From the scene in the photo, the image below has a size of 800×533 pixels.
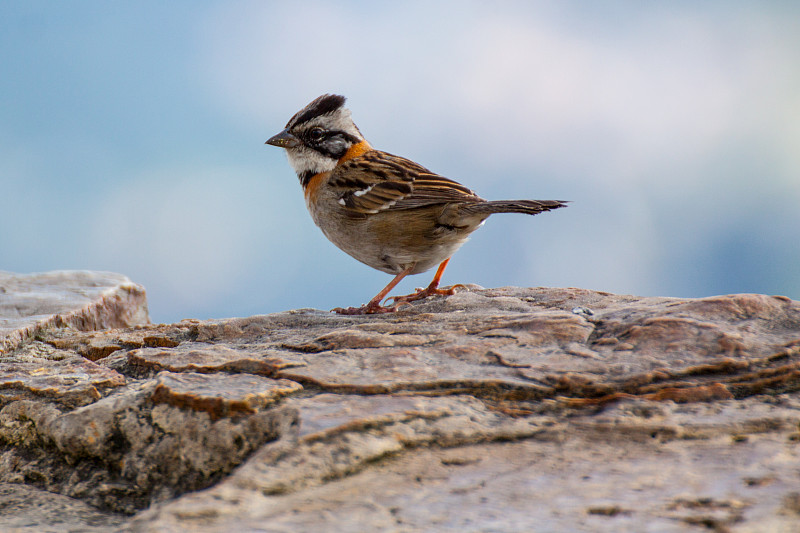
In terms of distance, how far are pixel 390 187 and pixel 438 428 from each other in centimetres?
336

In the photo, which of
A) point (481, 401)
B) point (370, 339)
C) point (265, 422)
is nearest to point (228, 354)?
point (370, 339)

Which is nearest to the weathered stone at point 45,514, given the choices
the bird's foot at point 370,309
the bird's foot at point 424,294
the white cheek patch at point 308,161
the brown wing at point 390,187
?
the bird's foot at point 370,309

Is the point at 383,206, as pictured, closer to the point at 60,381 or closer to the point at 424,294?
the point at 424,294

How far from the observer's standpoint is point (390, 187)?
560cm

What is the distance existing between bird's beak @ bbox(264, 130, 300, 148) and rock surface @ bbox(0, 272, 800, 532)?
2.90 meters

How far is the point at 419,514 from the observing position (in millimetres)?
1979

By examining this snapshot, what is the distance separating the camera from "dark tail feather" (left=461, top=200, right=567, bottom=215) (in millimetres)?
4719

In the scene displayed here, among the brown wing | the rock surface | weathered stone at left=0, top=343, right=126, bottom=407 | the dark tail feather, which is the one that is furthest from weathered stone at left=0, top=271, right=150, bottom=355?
the dark tail feather

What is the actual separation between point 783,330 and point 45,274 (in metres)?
6.02

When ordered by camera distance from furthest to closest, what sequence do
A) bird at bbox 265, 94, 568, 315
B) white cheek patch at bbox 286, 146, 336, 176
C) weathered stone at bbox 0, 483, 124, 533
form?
1. white cheek patch at bbox 286, 146, 336, 176
2. bird at bbox 265, 94, 568, 315
3. weathered stone at bbox 0, 483, 124, 533

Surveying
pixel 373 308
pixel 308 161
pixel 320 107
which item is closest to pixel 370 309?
pixel 373 308

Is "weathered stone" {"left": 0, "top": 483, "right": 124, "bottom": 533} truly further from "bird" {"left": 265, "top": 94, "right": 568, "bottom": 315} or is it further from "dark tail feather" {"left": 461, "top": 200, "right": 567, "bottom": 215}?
"dark tail feather" {"left": 461, "top": 200, "right": 567, "bottom": 215}

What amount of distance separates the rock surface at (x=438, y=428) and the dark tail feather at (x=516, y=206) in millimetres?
1157

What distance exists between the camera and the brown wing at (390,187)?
17.7ft
